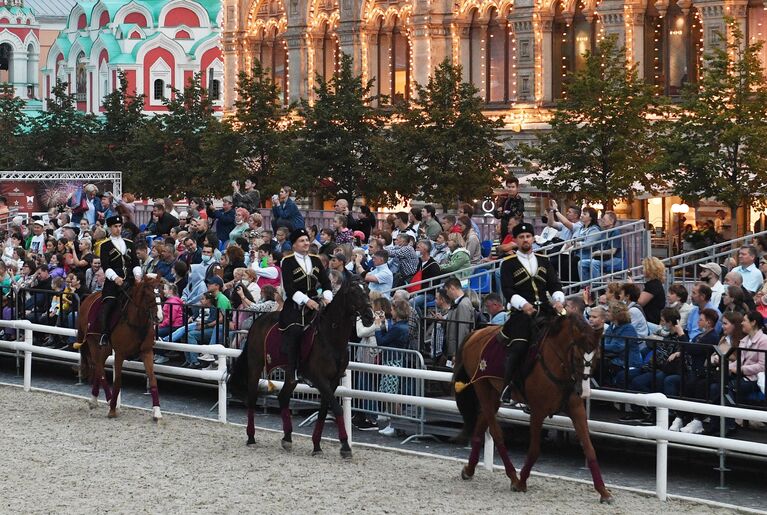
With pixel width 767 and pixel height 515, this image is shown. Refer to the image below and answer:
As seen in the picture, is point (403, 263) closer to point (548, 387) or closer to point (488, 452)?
point (488, 452)

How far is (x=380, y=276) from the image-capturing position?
2447cm

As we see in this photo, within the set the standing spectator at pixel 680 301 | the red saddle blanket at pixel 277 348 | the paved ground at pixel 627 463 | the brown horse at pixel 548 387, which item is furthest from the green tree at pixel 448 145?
the brown horse at pixel 548 387

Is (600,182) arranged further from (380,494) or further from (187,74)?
(187,74)

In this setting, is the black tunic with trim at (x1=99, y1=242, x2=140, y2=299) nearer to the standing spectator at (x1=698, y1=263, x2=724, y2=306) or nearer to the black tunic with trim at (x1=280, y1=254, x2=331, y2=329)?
the black tunic with trim at (x1=280, y1=254, x2=331, y2=329)

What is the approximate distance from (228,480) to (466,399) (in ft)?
8.72

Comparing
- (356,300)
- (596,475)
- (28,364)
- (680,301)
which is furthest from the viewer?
(28,364)

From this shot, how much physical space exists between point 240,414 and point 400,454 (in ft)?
14.9

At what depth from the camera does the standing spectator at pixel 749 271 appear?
22375 mm

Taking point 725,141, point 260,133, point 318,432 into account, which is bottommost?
point 318,432

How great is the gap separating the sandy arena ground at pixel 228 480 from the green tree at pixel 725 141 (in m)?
15.1

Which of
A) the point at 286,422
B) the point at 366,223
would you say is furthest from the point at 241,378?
the point at 366,223

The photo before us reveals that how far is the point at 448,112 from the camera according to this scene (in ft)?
144

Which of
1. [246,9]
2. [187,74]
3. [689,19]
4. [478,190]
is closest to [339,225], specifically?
[478,190]

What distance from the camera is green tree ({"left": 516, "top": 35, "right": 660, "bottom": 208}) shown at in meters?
37.8
